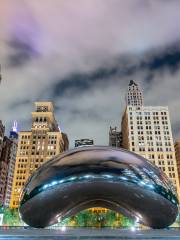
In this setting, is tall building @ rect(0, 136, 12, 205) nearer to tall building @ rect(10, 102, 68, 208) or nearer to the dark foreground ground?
tall building @ rect(10, 102, 68, 208)

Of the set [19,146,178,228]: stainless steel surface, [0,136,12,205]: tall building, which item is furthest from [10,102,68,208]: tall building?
[19,146,178,228]: stainless steel surface

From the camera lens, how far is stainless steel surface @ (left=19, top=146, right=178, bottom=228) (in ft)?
30.2

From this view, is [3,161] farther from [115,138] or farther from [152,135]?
[115,138]

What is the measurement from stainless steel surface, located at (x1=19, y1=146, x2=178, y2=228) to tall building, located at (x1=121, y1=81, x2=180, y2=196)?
10426 centimetres

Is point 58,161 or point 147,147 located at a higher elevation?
point 147,147

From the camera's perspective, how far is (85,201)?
10500mm

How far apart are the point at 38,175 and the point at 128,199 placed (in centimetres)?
334

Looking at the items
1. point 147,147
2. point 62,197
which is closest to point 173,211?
point 62,197

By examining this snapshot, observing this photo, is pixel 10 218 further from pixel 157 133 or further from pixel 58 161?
pixel 157 133

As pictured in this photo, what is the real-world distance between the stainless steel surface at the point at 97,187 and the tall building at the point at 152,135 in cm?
10426

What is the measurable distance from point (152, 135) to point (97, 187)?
369 feet

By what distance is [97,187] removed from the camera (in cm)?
942

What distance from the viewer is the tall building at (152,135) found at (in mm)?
113169

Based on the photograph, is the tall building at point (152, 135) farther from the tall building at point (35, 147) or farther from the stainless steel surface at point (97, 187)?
the stainless steel surface at point (97, 187)
